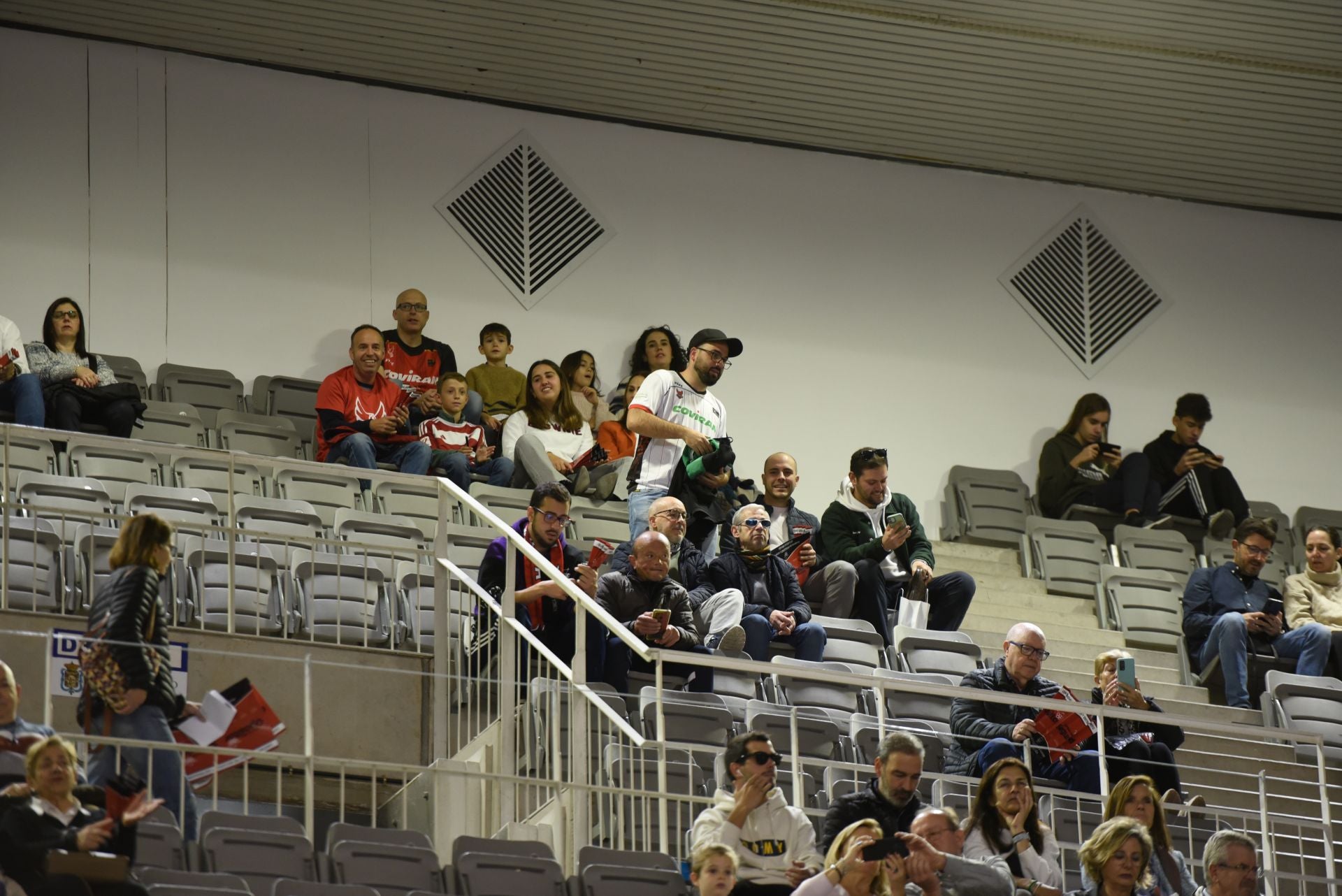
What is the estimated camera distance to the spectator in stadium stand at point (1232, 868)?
6.86 meters

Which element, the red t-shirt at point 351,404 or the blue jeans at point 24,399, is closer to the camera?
the blue jeans at point 24,399

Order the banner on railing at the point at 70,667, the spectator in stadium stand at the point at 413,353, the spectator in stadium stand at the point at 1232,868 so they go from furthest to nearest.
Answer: the spectator in stadium stand at the point at 413,353, the banner on railing at the point at 70,667, the spectator in stadium stand at the point at 1232,868

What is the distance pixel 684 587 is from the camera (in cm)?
846

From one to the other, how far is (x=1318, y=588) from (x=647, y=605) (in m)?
4.46

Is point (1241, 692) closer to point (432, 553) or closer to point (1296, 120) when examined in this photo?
point (432, 553)

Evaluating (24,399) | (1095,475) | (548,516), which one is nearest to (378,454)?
(24,399)

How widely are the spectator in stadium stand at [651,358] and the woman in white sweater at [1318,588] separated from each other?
3.78m

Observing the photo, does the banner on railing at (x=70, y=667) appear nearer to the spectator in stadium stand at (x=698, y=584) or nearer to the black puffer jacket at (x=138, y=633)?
the black puffer jacket at (x=138, y=633)

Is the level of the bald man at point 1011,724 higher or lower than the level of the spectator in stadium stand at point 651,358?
lower

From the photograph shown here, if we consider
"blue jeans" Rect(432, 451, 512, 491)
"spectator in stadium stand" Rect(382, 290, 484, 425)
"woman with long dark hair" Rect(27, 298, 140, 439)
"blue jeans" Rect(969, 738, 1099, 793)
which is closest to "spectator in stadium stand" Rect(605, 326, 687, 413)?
"spectator in stadium stand" Rect(382, 290, 484, 425)

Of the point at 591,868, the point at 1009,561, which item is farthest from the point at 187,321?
the point at 591,868

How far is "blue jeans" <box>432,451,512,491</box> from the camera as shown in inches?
420

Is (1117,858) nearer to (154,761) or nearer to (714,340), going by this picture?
(154,761)

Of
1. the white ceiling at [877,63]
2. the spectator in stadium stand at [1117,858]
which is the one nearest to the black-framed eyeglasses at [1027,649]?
the spectator in stadium stand at [1117,858]
